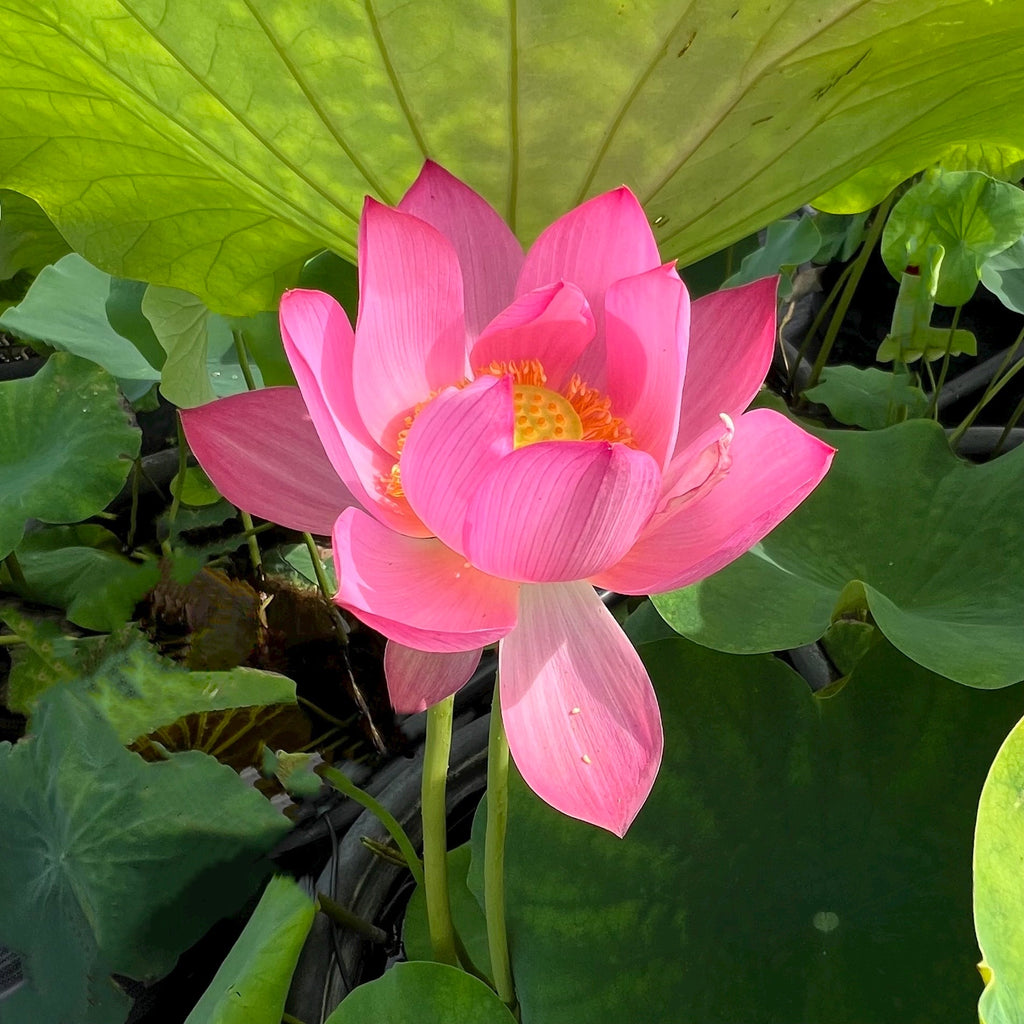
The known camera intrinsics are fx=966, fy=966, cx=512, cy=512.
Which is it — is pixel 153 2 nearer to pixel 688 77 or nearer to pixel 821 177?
pixel 688 77

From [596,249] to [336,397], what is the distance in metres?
0.13

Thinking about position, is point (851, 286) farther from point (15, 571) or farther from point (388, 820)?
point (15, 571)

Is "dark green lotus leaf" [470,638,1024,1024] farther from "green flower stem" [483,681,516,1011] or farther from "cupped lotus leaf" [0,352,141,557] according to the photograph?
"cupped lotus leaf" [0,352,141,557]

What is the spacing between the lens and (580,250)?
44 centimetres

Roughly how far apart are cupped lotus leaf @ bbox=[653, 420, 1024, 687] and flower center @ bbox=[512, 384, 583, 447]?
0.35ft

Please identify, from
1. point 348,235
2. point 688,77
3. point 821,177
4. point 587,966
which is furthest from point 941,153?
point 587,966

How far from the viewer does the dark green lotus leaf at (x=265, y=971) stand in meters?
0.49

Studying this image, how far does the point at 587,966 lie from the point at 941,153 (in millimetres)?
519

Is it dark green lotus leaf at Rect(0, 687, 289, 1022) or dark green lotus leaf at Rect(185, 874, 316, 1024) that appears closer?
dark green lotus leaf at Rect(185, 874, 316, 1024)

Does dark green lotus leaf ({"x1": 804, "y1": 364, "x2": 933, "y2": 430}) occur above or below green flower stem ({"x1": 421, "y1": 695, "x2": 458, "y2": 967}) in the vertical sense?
above

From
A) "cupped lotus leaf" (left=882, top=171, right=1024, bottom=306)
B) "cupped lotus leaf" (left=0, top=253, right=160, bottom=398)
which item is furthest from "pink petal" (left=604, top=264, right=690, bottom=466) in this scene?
"cupped lotus leaf" (left=0, top=253, right=160, bottom=398)

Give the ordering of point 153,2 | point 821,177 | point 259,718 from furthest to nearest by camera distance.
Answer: point 259,718, point 821,177, point 153,2

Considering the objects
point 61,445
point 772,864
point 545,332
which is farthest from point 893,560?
point 61,445

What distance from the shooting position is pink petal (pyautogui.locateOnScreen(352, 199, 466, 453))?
1.34 feet
